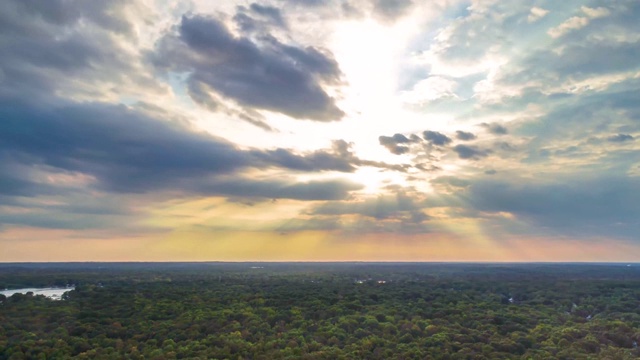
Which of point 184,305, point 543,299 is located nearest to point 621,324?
point 543,299

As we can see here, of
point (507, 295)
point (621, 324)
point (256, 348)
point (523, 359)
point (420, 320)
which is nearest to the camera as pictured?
point (523, 359)

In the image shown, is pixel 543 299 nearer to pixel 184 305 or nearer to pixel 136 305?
pixel 184 305

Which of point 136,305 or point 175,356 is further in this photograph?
point 136,305

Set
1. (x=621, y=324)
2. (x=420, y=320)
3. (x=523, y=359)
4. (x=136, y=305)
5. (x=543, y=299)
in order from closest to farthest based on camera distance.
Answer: (x=523, y=359)
(x=621, y=324)
(x=420, y=320)
(x=136, y=305)
(x=543, y=299)

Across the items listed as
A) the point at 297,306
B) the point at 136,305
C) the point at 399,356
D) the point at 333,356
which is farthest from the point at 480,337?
the point at 136,305

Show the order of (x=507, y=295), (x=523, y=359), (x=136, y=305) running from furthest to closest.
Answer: (x=507, y=295) < (x=136, y=305) < (x=523, y=359)

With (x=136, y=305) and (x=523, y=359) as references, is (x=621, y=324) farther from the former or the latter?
(x=136, y=305)

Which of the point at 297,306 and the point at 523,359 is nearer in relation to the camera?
the point at 523,359

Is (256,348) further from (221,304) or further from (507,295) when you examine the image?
(507,295)

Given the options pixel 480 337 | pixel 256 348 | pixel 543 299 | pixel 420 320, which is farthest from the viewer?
pixel 543 299
